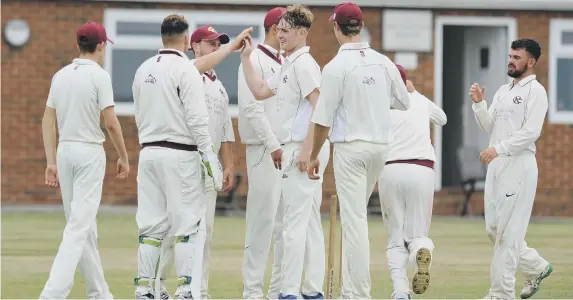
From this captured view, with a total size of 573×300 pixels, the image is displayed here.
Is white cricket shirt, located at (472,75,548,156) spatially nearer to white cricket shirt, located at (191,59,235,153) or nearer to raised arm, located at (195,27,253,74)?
white cricket shirt, located at (191,59,235,153)

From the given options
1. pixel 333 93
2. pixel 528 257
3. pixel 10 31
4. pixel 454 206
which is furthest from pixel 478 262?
pixel 10 31

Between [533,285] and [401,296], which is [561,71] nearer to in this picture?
[533,285]

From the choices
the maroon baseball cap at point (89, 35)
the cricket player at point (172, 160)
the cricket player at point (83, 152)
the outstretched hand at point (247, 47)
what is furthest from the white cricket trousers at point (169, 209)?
the maroon baseball cap at point (89, 35)

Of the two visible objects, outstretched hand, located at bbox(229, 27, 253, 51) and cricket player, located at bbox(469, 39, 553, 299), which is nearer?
outstretched hand, located at bbox(229, 27, 253, 51)

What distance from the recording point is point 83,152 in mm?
11203

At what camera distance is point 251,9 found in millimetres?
25188

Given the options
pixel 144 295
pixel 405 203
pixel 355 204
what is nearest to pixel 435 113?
pixel 405 203

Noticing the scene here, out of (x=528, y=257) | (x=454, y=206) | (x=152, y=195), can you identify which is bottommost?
(x=454, y=206)

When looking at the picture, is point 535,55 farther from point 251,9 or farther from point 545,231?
point 251,9

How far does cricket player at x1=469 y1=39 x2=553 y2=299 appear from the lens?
39.4 feet

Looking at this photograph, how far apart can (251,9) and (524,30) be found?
5047mm

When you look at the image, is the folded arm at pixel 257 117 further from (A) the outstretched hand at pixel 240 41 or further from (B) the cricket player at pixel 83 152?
(B) the cricket player at pixel 83 152

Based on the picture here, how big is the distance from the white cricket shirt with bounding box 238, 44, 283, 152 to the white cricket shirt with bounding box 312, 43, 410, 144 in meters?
0.69

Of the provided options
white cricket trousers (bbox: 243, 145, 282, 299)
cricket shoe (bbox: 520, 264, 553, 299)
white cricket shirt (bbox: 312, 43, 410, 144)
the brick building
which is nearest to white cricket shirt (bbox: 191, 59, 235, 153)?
white cricket trousers (bbox: 243, 145, 282, 299)
